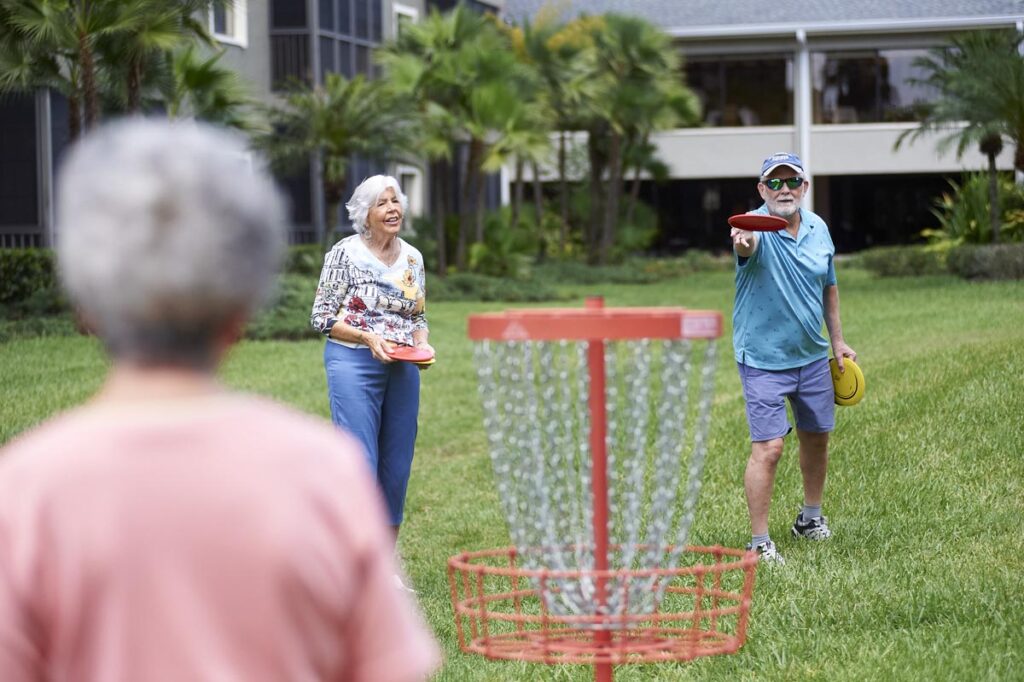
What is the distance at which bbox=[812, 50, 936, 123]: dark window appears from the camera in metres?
42.0

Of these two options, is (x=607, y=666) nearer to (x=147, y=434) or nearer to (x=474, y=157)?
(x=147, y=434)

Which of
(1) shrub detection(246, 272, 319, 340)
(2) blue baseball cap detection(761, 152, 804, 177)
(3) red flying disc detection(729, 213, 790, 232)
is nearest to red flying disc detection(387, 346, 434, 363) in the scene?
(2) blue baseball cap detection(761, 152, 804, 177)

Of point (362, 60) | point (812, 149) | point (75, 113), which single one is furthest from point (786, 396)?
point (812, 149)

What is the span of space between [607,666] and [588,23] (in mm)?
33547

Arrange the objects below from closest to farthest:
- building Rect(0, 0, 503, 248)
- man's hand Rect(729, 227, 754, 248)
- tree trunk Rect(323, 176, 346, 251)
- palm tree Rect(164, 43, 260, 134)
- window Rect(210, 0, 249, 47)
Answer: man's hand Rect(729, 227, 754, 248), palm tree Rect(164, 43, 260, 134), building Rect(0, 0, 503, 248), tree trunk Rect(323, 176, 346, 251), window Rect(210, 0, 249, 47)

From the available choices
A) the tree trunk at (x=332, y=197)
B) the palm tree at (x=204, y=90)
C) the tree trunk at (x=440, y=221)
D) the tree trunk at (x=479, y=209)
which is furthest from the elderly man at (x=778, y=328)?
the tree trunk at (x=479, y=209)

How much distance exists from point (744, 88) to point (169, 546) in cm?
4207

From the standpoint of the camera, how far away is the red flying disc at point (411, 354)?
6496 mm

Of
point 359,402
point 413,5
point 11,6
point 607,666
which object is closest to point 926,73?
point 413,5

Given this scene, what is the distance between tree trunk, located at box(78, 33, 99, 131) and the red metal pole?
1686 centimetres

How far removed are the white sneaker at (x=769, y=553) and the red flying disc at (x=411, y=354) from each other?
1.73 meters

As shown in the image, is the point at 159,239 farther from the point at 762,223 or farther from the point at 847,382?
the point at 847,382

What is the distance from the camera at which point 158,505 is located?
1.72m

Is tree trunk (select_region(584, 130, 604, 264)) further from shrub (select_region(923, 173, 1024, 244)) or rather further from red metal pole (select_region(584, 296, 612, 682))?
red metal pole (select_region(584, 296, 612, 682))
